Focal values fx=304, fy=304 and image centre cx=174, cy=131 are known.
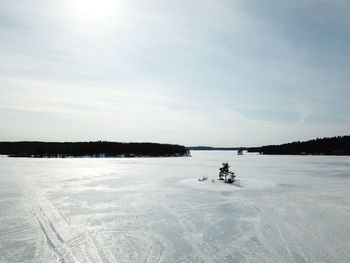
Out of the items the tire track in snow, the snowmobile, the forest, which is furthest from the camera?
the forest

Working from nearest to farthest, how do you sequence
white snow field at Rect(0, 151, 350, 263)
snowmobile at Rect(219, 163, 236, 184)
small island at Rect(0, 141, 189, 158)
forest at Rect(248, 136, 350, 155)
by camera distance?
white snow field at Rect(0, 151, 350, 263)
snowmobile at Rect(219, 163, 236, 184)
small island at Rect(0, 141, 189, 158)
forest at Rect(248, 136, 350, 155)

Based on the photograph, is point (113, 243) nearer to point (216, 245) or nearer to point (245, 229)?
point (216, 245)

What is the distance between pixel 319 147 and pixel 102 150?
87.6m

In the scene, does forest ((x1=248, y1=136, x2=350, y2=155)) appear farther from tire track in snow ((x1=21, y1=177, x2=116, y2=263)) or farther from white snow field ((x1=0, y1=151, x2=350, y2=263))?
tire track in snow ((x1=21, y1=177, x2=116, y2=263))

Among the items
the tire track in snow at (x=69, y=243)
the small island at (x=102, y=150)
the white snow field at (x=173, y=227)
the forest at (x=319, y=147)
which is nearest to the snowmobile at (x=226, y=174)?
the white snow field at (x=173, y=227)

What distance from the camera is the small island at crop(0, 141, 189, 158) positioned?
111 metres

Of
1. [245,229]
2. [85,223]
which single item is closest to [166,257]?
[245,229]

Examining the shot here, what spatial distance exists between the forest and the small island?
4749 cm

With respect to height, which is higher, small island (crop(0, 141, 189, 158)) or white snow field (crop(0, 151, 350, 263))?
small island (crop(0, 141, 189, 158))

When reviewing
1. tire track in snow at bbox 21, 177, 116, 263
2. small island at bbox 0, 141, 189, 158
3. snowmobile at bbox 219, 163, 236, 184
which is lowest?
tire track in snow at bbox 21, 177, 116, 263

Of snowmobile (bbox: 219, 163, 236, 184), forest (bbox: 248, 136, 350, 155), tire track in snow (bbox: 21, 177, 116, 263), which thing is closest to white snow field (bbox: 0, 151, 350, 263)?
tire track in snow (bbox: 21, 177, 116, 263)

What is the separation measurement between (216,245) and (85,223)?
206 inches

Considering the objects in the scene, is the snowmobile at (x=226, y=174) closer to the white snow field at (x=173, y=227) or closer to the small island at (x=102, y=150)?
A: the white snow field at (x=173, y=227)

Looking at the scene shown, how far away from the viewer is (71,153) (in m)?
111
